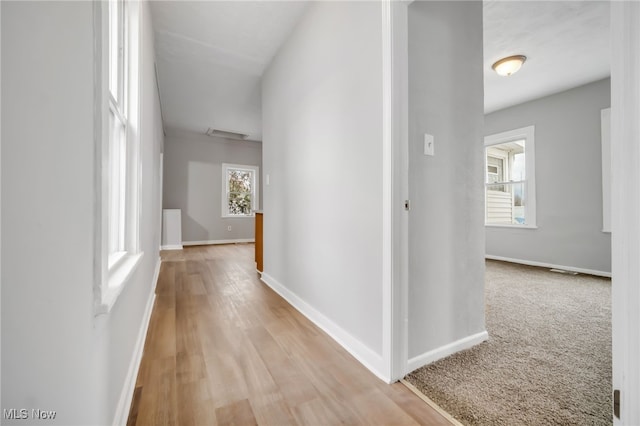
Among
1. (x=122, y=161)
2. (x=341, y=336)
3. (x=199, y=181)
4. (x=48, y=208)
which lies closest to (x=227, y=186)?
(x=199, y=181)

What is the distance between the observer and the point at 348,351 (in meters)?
1.64

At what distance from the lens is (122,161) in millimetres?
1358

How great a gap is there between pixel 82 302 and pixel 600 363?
2342 mm

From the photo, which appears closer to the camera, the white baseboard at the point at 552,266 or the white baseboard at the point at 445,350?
the white baseboard at the point at 445,350

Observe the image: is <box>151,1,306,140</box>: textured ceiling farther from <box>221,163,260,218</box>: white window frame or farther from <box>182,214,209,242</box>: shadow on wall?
<box>182,214,209,242</box>: shadow on wall

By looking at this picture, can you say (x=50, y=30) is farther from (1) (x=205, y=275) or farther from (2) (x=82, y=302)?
(1) (x=205, y=275)

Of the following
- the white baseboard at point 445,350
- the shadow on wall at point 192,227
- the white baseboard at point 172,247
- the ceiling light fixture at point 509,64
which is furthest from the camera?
the shadow on wall at point 192,227

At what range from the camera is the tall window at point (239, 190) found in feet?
22.9

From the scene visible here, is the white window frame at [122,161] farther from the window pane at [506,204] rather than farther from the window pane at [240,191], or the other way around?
the window pane at [240,191]

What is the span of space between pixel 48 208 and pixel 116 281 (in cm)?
46

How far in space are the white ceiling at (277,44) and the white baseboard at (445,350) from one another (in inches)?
106

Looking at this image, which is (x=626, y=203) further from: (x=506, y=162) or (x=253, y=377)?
(x=506, y=162)

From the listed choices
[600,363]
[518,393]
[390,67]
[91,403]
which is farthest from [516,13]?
[91,403]

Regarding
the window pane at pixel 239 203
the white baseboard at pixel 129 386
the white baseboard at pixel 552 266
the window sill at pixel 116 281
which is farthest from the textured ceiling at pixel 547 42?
the window pane at pixel 239 203
